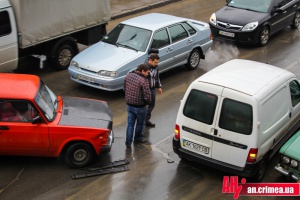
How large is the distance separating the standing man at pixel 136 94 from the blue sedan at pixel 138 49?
207cm

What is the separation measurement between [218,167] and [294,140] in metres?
1.36

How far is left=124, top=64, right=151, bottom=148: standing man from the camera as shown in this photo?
8711mm

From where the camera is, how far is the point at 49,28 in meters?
12.3

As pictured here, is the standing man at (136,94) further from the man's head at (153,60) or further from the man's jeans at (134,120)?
the man's head at (153,60)

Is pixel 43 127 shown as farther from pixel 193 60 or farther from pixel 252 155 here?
pixel 193 60

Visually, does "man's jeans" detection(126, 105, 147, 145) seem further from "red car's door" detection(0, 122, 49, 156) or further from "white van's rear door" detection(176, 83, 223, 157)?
"red car's door" detection(0, 122, 49, 156)

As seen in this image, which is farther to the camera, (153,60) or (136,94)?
(153,60)

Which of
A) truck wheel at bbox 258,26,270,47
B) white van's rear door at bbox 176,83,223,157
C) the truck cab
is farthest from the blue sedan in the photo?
white van's rear door at bbox 176,83,223,157

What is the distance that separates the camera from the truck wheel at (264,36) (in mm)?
14998

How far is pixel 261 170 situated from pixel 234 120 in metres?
1.12

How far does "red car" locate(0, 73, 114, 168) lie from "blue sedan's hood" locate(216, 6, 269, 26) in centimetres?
767

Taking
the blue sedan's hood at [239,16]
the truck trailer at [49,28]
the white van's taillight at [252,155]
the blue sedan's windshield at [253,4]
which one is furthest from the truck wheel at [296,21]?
the white van's taillight at [252,155]

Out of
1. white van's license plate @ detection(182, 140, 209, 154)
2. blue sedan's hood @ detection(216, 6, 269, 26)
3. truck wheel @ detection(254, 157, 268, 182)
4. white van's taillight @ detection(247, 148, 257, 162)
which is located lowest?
truck wheel @ detection(254, 157, 268, 182)

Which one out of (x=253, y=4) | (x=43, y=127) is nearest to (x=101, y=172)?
(x=43, y=127)
